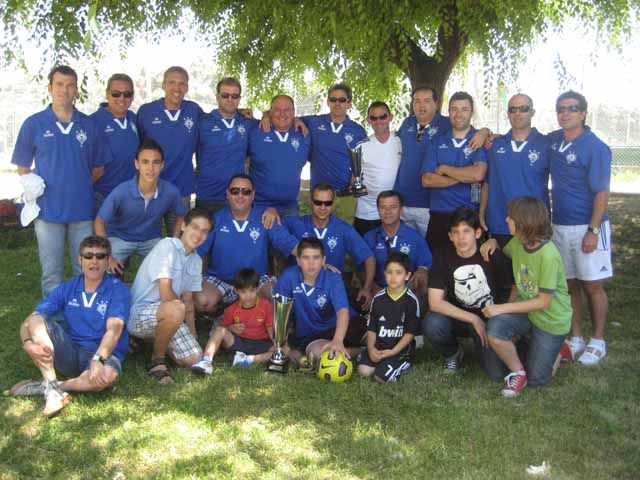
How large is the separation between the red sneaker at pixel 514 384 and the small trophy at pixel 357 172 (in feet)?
7.01

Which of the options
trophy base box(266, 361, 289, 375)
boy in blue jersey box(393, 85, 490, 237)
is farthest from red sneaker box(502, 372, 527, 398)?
boy in blue jersey box(393, 85, 490, 237)

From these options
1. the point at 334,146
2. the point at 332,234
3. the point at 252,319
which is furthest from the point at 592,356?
the point at 334,146

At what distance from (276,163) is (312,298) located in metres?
1.55

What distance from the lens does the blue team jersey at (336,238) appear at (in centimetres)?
605

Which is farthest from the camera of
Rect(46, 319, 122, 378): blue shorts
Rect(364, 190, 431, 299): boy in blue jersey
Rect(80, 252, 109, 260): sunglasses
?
Rect(364, 190, 431, 299): boy in blue jersey

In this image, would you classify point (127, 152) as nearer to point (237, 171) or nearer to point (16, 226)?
point (237, 171)

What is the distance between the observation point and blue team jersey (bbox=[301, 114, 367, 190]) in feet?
22.0

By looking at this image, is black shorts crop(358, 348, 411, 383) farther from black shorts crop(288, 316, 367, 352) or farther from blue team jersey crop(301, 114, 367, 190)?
blue team jersey crop(301, 114, 367, 190)

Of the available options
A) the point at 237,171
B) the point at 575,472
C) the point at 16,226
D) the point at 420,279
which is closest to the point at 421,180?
the point at 420,279

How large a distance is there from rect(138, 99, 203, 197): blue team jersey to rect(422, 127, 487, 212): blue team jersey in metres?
2.12

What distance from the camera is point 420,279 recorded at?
19.7 ft

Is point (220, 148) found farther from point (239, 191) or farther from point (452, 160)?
point (452, 160)

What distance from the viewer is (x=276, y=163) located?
256 inches

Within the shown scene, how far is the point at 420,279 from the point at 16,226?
7.56m
